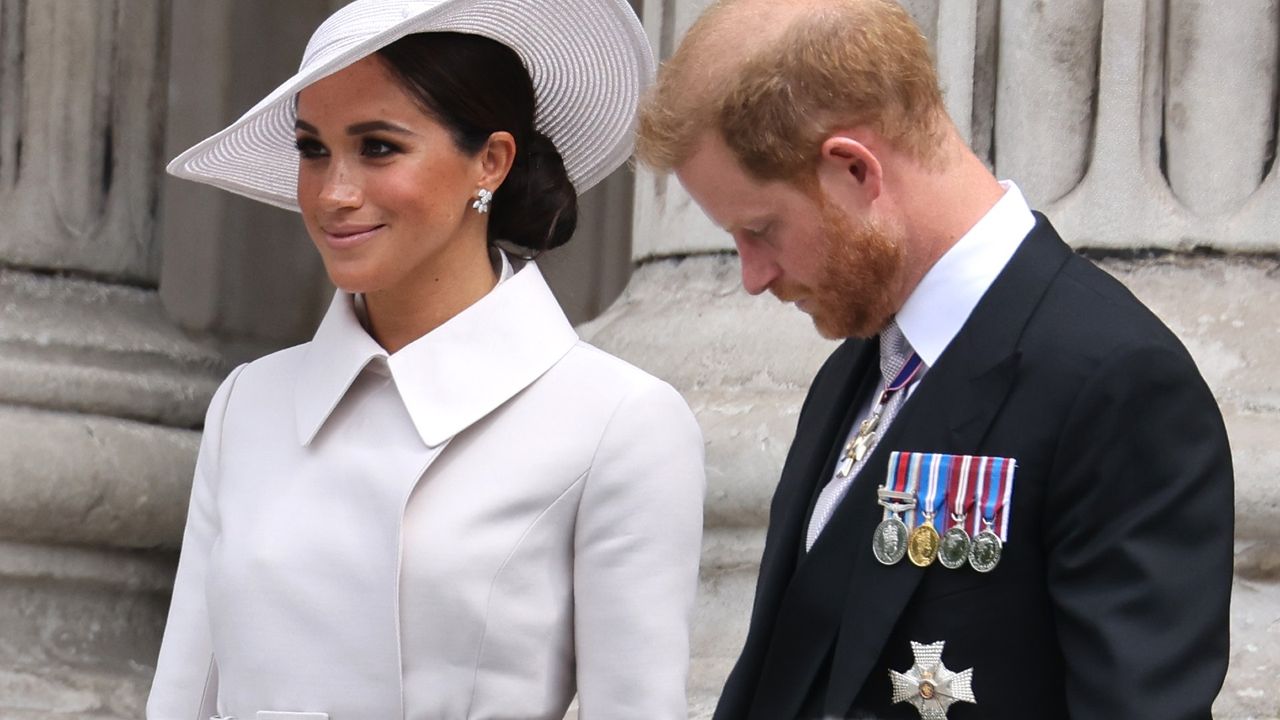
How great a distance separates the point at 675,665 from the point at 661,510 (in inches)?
6.4

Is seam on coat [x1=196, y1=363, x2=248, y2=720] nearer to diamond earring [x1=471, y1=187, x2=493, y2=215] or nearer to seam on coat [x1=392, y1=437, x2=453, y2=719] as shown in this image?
seam on coat [x1=392, y1=437, x2=453, y2=719]

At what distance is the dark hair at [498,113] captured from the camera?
7.20 ft

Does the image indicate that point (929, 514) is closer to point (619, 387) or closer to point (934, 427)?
point (934, 427)

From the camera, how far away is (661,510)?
2104 mm

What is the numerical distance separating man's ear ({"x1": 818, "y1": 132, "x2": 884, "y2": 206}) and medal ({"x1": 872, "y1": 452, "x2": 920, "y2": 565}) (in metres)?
0.25

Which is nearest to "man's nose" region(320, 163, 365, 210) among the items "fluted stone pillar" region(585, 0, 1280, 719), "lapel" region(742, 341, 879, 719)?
"lapel" region(742, 341, 879, 719)

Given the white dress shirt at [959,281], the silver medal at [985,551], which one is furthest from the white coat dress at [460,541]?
the silver medal at [985,551]

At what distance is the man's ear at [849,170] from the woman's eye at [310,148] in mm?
625

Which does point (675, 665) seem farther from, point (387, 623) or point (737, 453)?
point (737, 453)

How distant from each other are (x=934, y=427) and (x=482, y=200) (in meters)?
0.68

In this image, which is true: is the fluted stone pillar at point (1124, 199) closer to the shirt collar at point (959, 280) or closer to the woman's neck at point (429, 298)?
the woman's neck at point (429, 298)

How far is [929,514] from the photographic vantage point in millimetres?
1775

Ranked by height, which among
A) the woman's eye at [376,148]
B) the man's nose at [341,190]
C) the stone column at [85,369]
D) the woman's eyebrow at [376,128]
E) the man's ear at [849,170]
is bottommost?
the stone column at [85,369]

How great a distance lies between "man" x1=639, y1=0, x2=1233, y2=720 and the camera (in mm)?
1632
